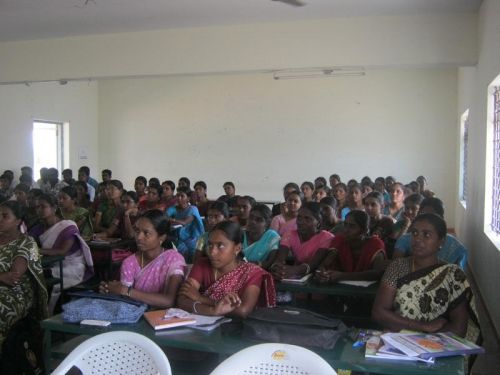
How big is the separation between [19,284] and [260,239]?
1.75m

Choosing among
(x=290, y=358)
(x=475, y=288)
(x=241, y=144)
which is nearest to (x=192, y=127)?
(x=241, y=144)

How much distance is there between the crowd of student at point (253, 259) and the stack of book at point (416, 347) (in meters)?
0.35

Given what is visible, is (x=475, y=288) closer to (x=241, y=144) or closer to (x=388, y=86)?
(x=388, y=86)

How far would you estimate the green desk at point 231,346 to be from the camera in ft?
6.25

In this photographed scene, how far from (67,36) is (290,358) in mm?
6309

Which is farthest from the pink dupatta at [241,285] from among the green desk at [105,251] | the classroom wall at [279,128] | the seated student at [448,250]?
the classroom wall at [279,128]

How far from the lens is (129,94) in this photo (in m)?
11.5

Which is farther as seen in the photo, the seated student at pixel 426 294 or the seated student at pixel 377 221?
the seated student at pixel 377 221

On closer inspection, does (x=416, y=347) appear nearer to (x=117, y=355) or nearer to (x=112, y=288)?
(x=117, y=355)

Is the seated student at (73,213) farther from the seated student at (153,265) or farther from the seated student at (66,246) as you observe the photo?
the seated student at (153,265)

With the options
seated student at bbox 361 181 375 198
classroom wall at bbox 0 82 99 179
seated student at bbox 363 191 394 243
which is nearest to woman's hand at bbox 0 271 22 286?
A: seated student at bbox 363 191 394 243

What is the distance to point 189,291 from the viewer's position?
2.75 meters

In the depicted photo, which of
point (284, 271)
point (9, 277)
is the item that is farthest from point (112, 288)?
point (284, 271)

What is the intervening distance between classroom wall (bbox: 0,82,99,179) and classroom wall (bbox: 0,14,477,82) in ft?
6.50
